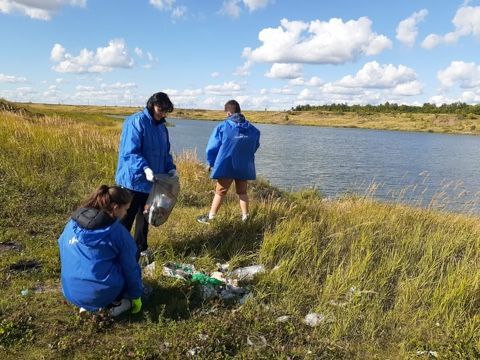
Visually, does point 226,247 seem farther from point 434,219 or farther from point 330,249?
point 434,219

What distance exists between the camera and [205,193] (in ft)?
29.5

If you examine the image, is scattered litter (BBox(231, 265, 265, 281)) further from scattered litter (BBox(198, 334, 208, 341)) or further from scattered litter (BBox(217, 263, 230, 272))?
scattered litter (BBox(198, 334, 208, 341))

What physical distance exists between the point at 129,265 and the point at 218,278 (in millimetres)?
1250

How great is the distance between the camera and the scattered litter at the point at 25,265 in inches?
184

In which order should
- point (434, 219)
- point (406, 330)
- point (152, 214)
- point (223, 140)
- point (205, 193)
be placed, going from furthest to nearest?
1. point (205, 193)
2. point (434, 219)
3. point (223, 140)
4. point (152, 214)
5. point (406, 330)

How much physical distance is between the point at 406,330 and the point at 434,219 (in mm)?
3812

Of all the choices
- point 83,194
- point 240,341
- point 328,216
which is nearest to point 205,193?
point 83,194

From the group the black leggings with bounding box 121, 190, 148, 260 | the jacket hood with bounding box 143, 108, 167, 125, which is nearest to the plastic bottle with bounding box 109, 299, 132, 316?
the black leggings with bounding box 121, 190, 148, 260

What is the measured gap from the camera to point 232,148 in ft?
20.9

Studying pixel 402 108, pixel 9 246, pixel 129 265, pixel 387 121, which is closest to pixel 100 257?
pixel 129 265

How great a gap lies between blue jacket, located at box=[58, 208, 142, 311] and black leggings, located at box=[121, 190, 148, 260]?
115 cm

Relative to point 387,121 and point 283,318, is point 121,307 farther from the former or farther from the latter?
point 387,121

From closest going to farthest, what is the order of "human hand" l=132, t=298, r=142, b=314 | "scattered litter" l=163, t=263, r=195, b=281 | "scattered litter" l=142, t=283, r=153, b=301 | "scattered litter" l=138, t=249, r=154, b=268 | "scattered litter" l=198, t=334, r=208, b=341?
1. "scattered litter" l=198, t=334, r=208, b=341
2. "human hand" l=132, t=298, r=142, b=314
3. "scattered litter" l=142, t=283, r=153, b=301
4. "scattered litter" l=163, t=263, r=195, b=281
5. "scattered litter" l=138, t=249, r=154, b=268

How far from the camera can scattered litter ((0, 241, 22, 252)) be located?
519 cm
